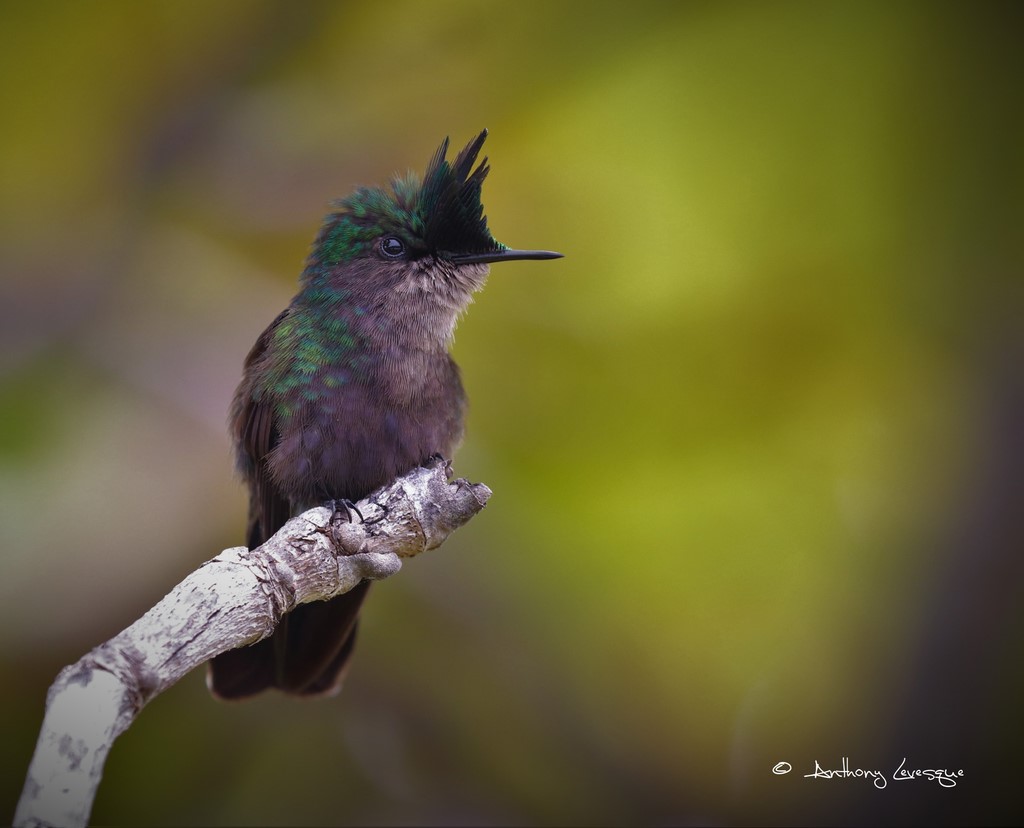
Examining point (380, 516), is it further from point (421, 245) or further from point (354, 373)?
point (421, 245)

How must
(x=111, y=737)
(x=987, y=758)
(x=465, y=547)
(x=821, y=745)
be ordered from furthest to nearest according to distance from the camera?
(x=465, y=547) → (x=821, y=745) → (x=987, y=758) → (x=111, y=737)

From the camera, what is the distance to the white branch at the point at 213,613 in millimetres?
1408

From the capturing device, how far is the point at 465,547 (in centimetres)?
373

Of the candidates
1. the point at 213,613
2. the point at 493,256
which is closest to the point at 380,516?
the point at 213,613

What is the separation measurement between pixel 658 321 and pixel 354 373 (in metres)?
1.27

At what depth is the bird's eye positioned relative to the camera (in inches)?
116

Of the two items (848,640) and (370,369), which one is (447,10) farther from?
(848,640)

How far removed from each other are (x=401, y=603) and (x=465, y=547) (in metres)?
0.33

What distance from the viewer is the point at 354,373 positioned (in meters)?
2.75

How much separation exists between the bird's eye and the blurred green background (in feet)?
2.19

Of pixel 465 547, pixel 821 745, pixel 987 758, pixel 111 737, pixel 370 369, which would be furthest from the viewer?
pixel 465 547

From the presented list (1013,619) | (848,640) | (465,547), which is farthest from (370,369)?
(1013,619)

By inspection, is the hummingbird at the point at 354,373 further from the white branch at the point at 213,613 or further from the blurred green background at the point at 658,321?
the blurred green background at the point at 658,321

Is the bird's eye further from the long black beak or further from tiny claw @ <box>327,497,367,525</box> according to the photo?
tiny claw @ <box>327,497,367,525</box>
